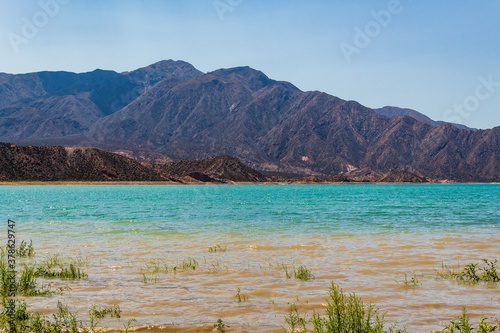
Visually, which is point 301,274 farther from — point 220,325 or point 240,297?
point 220,325

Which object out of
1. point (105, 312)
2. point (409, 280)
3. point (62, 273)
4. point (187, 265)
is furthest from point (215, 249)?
point (105, 312)

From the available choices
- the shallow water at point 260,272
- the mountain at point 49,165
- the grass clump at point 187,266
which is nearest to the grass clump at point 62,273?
the shallow water at point 260,272

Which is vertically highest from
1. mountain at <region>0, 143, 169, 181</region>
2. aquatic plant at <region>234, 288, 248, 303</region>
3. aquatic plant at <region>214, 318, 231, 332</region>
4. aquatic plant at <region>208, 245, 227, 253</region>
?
mountain at <region>0, 143, 169, 181</region>

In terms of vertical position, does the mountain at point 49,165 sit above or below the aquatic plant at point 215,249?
above

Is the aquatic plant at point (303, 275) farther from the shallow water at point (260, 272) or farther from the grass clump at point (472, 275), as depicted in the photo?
the grass clump at point (472, 275)

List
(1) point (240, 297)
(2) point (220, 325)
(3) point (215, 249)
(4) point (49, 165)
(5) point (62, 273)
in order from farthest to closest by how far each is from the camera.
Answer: (4) point (49, 165)
(3) point (215, 249)
(5) point (62, 273)
(1) point (240, 297)
(2) point (220, 325)

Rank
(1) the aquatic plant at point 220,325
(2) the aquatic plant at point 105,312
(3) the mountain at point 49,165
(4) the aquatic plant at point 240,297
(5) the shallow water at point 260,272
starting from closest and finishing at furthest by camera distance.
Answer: (1) the aquatic plant at point 220,325 < (2) the aquatic plant at point 105,312 < (5) the shallow water at point 260,272 < (4) the aquatic plant at point 240,297 < (3) the mountain at point 49,165

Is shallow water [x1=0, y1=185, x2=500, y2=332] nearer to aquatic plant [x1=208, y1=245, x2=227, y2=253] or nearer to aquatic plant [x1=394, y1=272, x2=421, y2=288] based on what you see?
aquatic plant [x1=394, y1=272, x2=421, y2=288]

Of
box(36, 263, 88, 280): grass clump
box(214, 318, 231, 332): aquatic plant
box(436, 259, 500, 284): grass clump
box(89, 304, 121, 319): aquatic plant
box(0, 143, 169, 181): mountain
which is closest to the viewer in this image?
box(214, 318, 231, 332): aquatic plant

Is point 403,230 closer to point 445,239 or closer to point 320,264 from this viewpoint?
point 445,239

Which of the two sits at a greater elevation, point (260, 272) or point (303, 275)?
point (303, 275)

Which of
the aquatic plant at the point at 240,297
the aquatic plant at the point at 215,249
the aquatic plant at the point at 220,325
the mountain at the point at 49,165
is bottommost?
the aquatic plant at the point at 215,249

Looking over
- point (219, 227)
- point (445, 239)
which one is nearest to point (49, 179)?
point (219, 227)

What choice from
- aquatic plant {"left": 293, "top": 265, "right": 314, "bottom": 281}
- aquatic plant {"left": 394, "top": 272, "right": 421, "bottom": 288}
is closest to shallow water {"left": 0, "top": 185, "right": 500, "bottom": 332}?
aquatic plant {"left": 394, "top": 272, "right": 421, "bottom": 288}
